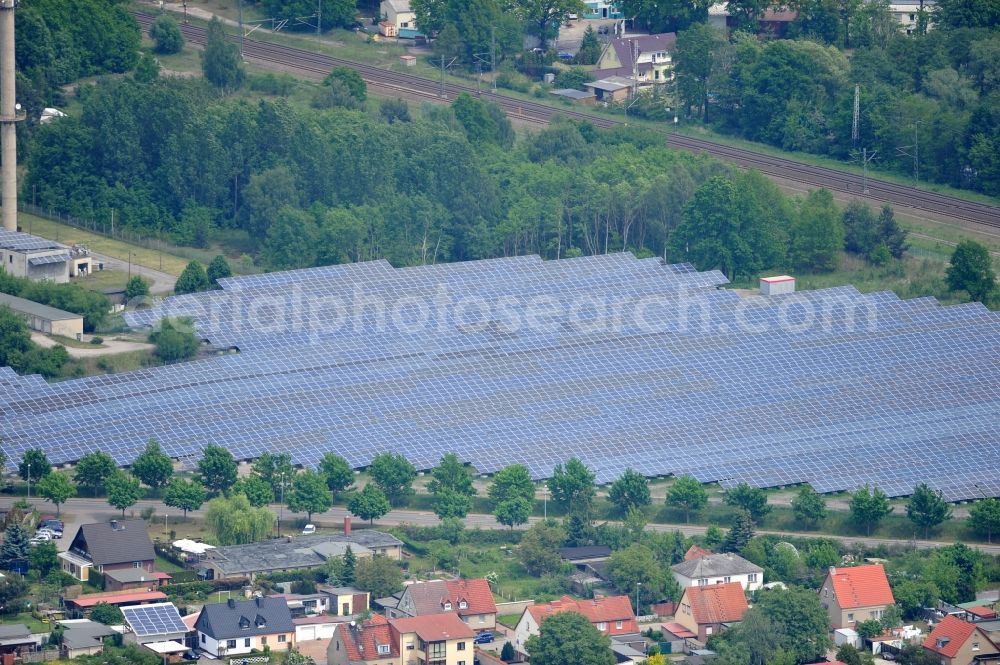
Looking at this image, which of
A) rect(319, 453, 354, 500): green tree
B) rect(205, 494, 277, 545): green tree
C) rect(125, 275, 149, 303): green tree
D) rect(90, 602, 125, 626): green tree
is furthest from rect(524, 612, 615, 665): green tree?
rect(125, 275, 149, 303): green tree

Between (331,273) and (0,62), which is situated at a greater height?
(0,62)

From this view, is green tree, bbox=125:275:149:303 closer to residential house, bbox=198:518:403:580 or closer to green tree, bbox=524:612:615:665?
residential house, bbox=198:518:403:580

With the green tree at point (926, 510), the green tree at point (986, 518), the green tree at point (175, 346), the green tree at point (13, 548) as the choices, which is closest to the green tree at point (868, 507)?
the green tree at point (926, 510)

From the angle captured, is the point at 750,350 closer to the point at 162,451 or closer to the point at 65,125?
the point at 162,451

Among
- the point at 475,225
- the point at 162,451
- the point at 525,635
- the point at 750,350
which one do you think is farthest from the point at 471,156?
the point at 525,635

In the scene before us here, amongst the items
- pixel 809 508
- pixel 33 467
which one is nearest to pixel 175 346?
pixel 33 467

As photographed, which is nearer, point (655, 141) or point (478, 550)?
point (478, 550)

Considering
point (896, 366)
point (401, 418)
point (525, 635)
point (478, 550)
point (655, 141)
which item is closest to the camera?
point (525, 635)

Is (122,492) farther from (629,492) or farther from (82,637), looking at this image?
(629,492)
